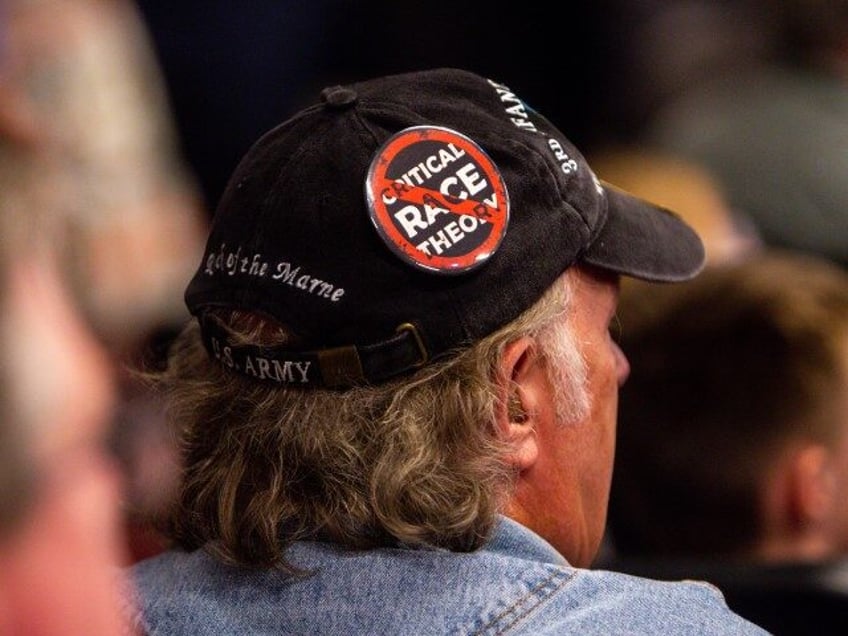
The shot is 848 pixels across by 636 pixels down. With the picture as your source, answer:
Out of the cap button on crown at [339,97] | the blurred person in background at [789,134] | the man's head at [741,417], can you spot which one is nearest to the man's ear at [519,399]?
Result: the cap button on crown at [339,97]

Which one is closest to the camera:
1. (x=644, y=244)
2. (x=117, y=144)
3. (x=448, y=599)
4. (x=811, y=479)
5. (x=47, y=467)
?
(x=47, y=467)

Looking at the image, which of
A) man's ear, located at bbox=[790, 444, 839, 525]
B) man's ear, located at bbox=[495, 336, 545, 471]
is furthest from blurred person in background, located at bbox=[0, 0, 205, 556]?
man's ear, located at bbox=[790, 444, 839, 525]

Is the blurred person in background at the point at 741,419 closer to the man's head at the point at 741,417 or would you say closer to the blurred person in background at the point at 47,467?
the man's head at the point at 741,417

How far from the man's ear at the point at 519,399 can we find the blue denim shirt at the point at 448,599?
0.28 feet

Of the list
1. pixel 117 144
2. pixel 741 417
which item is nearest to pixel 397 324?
pixel 741 417

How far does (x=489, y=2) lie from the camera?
15.8 feet

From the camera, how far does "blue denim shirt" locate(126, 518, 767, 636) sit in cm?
154

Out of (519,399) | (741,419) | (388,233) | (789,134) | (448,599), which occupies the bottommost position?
(789,134)

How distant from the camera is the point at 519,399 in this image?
168 cm

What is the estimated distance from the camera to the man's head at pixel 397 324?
160 centimetres

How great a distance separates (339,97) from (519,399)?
394mm

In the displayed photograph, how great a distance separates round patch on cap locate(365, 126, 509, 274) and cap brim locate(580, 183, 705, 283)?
159 mm

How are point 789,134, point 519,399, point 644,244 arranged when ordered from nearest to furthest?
point 519,399, point 644,244, point 789,134

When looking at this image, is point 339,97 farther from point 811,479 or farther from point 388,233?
point 811,479
